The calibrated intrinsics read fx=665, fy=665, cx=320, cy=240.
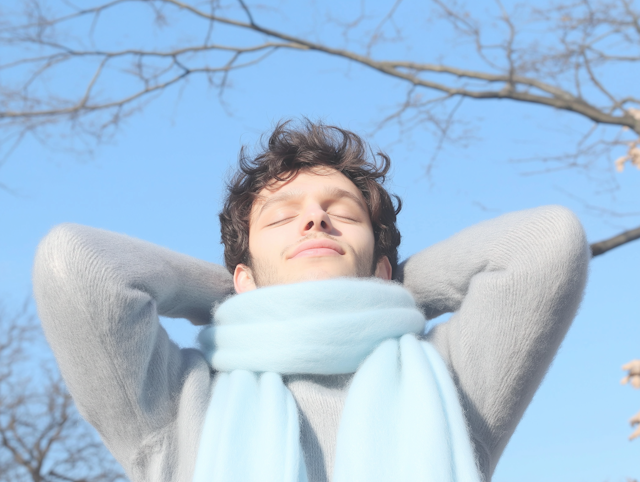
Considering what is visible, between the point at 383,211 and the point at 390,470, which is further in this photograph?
the point at 383,211

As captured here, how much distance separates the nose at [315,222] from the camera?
6.22 feet

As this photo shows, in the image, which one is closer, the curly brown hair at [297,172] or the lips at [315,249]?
the lips at [315,249]

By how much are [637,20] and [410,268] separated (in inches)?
82.6

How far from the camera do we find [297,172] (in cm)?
217

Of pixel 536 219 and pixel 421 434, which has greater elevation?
pixel 536 219

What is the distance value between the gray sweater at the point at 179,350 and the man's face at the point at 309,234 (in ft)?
1.03

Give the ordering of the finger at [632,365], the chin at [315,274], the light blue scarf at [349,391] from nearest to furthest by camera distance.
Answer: the light blue scarf at [349,391]
the chin at [315,274]
the finger at [632,365]

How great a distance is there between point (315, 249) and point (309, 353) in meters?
0.33

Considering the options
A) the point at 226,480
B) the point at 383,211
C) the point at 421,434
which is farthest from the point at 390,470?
the point at 383,211

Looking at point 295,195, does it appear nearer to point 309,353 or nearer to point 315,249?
point 315,249

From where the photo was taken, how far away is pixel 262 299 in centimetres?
175

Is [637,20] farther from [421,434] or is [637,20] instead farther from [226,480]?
[226,480]

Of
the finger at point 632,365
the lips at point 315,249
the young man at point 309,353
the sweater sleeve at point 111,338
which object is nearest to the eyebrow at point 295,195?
the young man at point 309,353

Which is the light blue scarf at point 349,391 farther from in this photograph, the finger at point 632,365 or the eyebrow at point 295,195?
the finger at point 632,365
